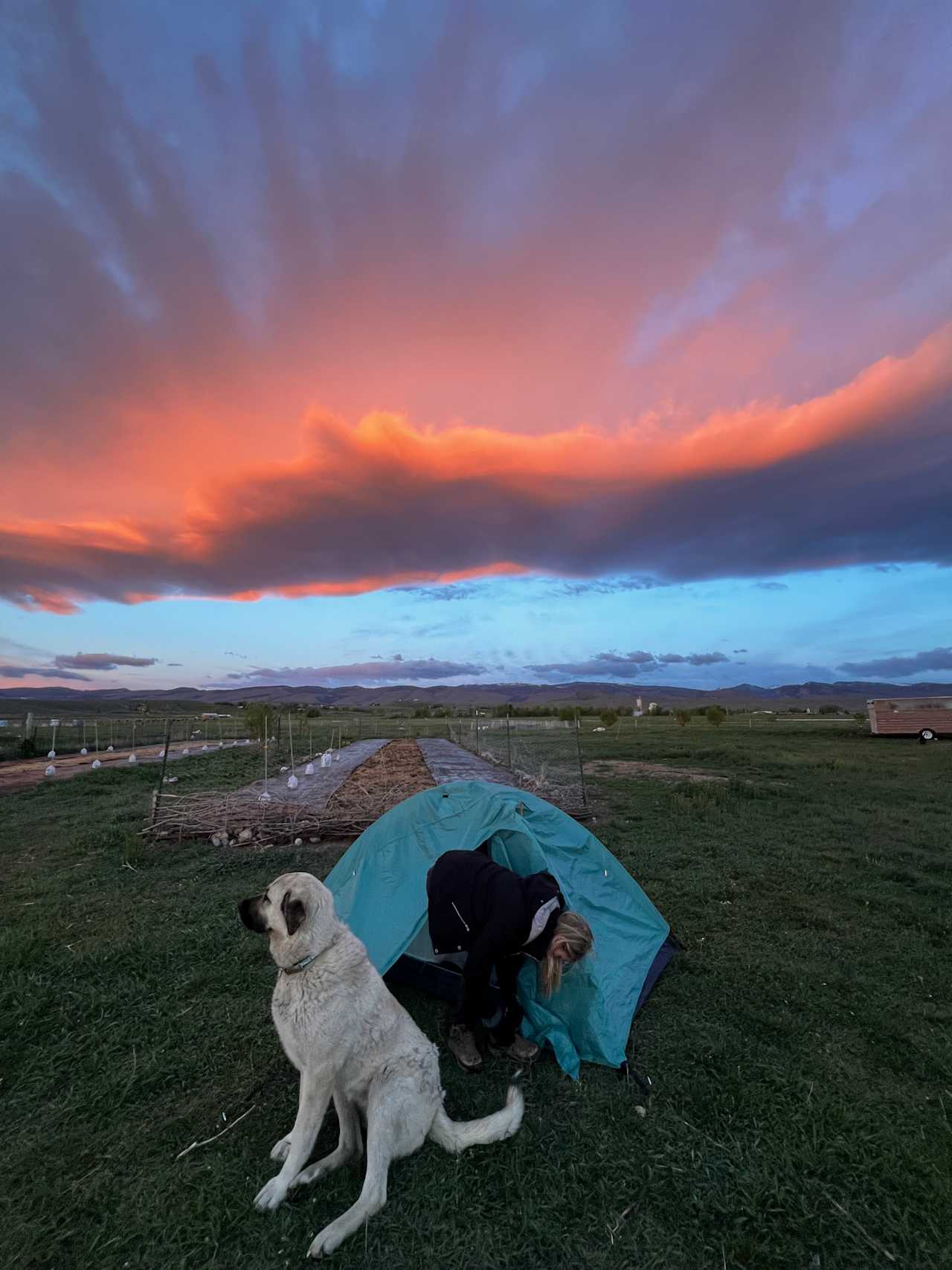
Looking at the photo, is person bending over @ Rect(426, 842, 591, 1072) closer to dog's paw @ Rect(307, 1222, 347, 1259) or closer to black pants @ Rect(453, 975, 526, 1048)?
black pants @ Rect(453, 975, 526, 1048)

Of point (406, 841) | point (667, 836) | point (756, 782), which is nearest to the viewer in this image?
point (406, 841)

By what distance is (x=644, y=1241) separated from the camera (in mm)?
3188

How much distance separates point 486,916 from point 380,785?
36.7ft

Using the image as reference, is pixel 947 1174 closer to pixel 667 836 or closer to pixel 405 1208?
pixel 405 1208

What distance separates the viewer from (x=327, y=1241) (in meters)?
3.06

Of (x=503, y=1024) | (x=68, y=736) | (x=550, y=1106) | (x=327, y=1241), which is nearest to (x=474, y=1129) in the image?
(x=550, y=1106)

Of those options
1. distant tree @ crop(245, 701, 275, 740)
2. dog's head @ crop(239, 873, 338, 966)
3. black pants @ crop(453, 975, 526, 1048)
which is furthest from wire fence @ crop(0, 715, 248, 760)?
dog's head @ crop(239, 873, 338, 966)

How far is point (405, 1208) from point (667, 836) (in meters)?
9.46

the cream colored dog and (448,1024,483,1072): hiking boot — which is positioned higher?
the cream colored dog

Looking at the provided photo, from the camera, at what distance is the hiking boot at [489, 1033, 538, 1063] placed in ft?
15.5

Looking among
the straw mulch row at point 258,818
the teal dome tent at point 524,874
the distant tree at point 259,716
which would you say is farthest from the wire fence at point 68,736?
the teal dome tent at point 524,874

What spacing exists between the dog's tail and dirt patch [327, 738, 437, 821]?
474cm

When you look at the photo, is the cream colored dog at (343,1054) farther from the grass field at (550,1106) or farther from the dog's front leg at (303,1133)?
the grass field at (550,1106)

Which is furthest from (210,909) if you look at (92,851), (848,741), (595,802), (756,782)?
(848,741)
